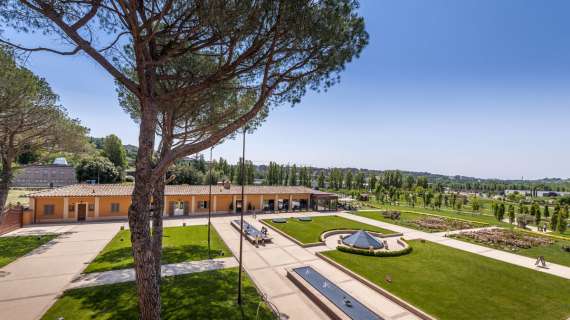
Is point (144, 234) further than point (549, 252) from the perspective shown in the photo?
No

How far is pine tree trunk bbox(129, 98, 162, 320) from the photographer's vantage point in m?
5.81

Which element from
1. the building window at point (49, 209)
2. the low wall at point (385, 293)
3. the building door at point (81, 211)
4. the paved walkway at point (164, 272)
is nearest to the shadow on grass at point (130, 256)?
the paved walkway at point (164, 272)

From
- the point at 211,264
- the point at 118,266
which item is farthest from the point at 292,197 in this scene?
the point at 118,266

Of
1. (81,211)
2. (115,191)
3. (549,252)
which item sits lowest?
(549,252)

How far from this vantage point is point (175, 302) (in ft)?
28.4

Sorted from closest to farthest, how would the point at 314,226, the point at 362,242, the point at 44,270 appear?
the point at 44,270 → the point at 362,242 → the point at 314,226

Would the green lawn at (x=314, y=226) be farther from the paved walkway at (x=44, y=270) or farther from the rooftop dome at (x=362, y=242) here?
the paved walkway at (x=44, y=270)

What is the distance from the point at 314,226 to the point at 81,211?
21.6 meters


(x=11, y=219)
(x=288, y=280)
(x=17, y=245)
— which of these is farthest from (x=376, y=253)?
(x=11, y=219)

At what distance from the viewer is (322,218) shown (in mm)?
26703

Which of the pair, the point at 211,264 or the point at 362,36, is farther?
the point at 211,264

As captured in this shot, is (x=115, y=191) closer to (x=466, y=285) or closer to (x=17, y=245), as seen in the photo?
(x=17, y=245)

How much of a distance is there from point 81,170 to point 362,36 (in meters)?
46.7

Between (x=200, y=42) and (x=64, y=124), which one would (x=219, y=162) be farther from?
(x=200, y=42)
